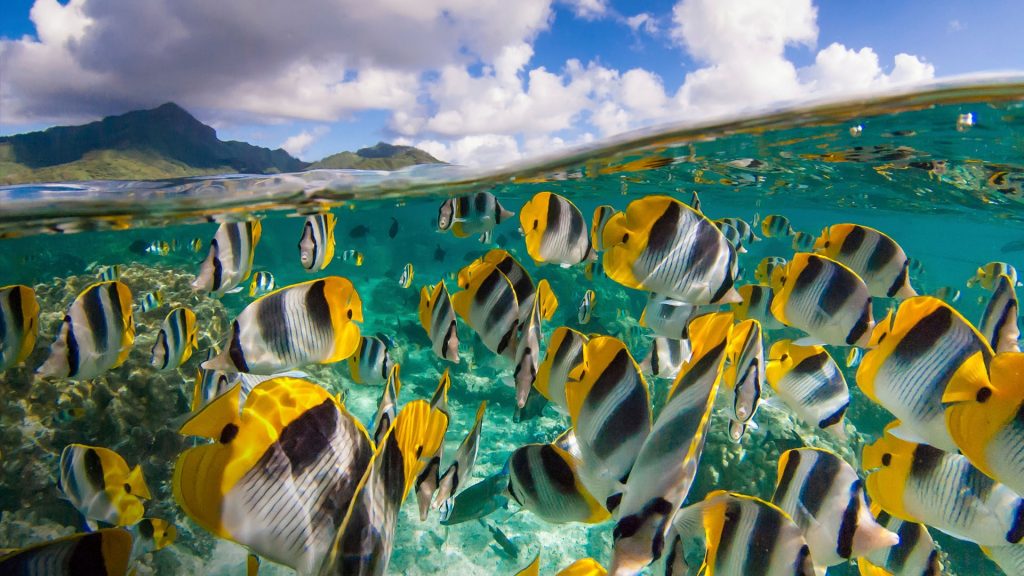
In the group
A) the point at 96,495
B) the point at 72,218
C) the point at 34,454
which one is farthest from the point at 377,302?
the point at 96,495

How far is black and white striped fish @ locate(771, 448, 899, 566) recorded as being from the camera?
7.87ft

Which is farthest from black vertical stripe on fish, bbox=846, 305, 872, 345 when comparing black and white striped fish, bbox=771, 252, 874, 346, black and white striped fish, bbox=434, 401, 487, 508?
black and white striped fish, bbox=434, 401, 487, 508

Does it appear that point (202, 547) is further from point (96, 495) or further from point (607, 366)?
point (607, 366)

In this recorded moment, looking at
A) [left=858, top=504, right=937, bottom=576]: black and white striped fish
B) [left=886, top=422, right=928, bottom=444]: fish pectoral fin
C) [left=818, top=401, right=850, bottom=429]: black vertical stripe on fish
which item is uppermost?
[left=886, top=422, right=928, bottom=444]: fish pectoral fin

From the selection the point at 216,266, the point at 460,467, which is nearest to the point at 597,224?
the point at 460,467

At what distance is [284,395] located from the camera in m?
1.71

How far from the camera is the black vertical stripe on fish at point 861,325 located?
3.23 m

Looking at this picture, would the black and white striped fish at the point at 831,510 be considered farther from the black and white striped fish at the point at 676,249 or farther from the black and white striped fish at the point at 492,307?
the black and white striped fish at the point at 492,307

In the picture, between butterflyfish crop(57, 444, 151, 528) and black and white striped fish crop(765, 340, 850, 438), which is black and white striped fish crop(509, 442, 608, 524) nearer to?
black and white striped fish crop(765, 340, 850, 438)

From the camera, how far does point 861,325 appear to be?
3.24 m

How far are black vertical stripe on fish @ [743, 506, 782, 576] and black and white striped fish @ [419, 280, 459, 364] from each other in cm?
205

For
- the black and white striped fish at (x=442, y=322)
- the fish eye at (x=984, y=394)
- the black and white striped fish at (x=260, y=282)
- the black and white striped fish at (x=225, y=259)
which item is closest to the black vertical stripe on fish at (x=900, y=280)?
the fish eye at (x=984, y=394)

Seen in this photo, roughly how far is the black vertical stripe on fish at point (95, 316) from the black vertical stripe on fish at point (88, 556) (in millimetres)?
2545

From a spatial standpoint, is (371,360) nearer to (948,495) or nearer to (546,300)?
(546,300)
